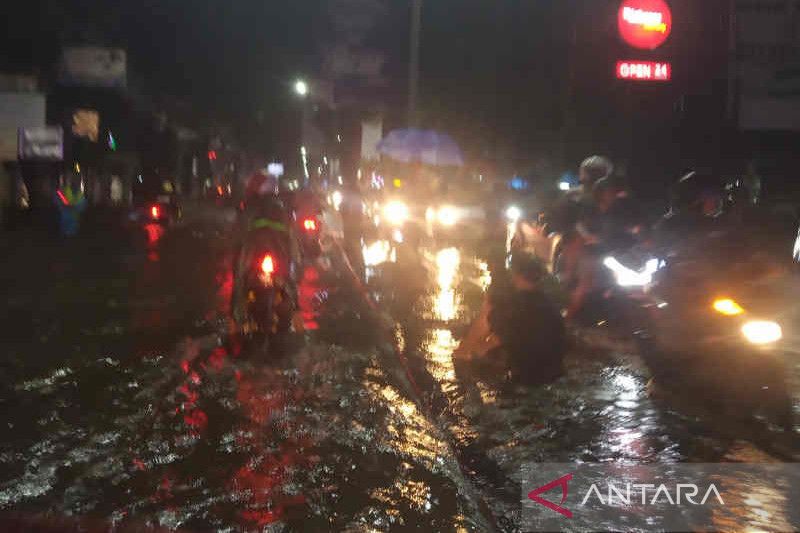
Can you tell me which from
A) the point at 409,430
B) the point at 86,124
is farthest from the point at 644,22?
the point at 409,430

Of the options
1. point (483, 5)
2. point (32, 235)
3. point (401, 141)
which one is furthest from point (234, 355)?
point (483, 5)

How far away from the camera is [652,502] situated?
4.59 meters

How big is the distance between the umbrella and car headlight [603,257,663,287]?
16.1 meters

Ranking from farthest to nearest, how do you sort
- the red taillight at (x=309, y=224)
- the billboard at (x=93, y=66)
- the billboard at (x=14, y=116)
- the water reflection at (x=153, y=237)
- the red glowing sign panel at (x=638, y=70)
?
the billboard at (x=93, y=66)
the red glowing sign panel at (x=638, y=70)
the billboard at (x=14, y=116)
the water reflection at (x=153, y=237)
the red taillight at (x=309, y=224)

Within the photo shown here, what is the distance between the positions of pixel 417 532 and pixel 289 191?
876cm

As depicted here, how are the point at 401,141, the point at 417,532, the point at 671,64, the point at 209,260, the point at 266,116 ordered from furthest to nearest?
the point at 266,116, the point at 671,64, the point at 401,141, the point at 209,260, the point at 417,532

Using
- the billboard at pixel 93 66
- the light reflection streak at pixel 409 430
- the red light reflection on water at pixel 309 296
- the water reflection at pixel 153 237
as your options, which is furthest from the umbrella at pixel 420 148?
the light reflection streak at pixel 409 430

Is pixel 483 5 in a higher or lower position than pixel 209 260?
higher

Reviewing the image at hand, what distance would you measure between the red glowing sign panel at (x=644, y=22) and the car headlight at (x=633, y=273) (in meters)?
19.1

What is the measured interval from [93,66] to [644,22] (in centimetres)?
2160

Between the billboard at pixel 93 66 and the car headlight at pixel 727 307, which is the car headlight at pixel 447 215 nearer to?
the car headlight at pixel 727 307

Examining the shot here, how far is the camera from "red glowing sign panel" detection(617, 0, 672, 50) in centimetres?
2609

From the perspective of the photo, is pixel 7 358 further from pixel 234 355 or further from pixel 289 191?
pixel 289 191

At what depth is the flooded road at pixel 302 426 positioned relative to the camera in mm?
4629
